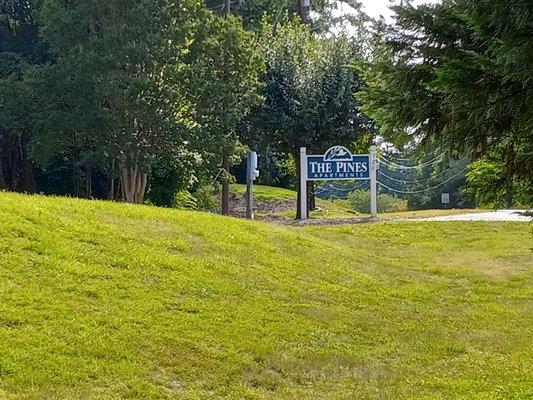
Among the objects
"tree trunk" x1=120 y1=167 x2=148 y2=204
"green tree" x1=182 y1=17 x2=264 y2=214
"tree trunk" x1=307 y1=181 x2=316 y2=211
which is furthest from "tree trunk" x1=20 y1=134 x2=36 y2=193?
"tree trunk" x1=307 y1=181 x2=316 y2=211

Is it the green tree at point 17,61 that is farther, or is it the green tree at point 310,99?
the green tree at point 17,61

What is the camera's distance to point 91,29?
18.0m

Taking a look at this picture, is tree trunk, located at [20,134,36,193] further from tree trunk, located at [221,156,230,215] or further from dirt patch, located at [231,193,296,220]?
tree trunk, located at [221,156,230,215]

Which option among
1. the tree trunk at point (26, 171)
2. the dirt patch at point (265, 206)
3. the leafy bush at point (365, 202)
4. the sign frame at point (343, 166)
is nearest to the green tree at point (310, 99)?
the dirt patch at point (265, 206)

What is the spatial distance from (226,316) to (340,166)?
10.8 m

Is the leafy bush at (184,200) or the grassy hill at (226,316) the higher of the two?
the leafy bush at (184,200)

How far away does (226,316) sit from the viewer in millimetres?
6391

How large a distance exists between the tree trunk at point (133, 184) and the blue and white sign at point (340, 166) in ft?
16.0

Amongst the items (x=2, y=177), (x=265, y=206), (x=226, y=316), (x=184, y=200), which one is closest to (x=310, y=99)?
(x=184, y=200)

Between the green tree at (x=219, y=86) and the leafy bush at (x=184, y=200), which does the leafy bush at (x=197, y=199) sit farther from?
the green tree at (x=219, y=86)

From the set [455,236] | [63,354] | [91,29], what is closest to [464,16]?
[63,354]

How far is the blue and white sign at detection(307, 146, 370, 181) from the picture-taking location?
16812mm

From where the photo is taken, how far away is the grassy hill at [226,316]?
486 cm

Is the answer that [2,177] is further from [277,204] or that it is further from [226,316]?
[226,316]
